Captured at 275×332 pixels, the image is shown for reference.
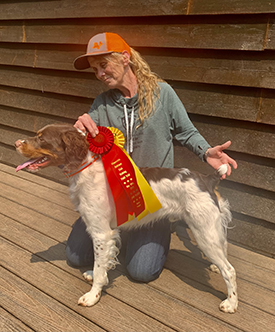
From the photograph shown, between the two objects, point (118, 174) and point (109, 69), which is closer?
point (118, 174)

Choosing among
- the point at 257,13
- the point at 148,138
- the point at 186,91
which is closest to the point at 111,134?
the point at 148,138

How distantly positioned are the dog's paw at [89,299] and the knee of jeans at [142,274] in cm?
36

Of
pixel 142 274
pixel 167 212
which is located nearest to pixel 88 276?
pixel 142 274

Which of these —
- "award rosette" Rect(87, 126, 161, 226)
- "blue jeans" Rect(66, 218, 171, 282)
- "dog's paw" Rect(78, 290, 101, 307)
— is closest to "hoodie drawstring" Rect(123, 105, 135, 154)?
"award rosette" Rect(87, 126, 161, 226)

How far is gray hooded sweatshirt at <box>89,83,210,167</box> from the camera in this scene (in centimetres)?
276

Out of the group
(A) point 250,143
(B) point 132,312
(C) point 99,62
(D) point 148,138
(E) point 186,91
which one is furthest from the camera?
(E) point 186,91

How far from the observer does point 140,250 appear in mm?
2715

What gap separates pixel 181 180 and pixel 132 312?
1.05 meters

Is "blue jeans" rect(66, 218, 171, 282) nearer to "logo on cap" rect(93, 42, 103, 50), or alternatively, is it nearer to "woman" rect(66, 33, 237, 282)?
"woman" rect(66, 33, 237, 282)

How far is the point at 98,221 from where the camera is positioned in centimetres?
236

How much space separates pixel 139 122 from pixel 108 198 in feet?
2.66

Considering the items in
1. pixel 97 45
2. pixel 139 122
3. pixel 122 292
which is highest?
pixel 97 45

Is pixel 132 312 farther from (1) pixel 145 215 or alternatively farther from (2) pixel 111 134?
(2) pixel 111 134

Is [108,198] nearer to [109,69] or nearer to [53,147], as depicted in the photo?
[53,147]
